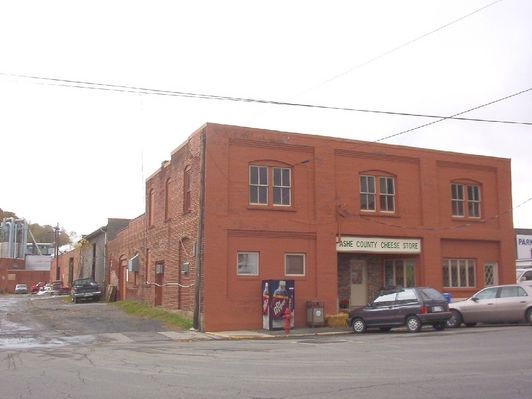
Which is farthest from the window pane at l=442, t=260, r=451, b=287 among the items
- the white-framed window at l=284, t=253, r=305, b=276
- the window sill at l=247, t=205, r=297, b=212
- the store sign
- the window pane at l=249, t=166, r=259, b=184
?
the window pane at l=249, t=166, r=259, b=184

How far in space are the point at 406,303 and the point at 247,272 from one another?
6.55 meters

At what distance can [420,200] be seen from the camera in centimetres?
2891

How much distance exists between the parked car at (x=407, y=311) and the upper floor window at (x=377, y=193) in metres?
6.40

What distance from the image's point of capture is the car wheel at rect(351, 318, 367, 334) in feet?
73.4

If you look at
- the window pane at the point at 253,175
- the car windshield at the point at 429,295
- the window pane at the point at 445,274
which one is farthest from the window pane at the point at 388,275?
the window pane at the point at 253,175

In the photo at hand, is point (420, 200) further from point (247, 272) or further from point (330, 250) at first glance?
point (247, 272)

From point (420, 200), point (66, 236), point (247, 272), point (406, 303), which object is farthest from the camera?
point (66, 236)

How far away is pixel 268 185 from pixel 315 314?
5.61 meters

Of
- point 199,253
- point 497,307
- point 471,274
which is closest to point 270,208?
point 199,253

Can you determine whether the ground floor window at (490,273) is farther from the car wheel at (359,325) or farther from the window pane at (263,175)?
the window pane at (263,175)

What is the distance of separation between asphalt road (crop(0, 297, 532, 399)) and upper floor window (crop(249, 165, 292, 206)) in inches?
307

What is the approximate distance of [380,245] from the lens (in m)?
27.6

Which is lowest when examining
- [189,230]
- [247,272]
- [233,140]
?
[247,272]

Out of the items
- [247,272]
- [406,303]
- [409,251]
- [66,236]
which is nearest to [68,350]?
[247,272]
